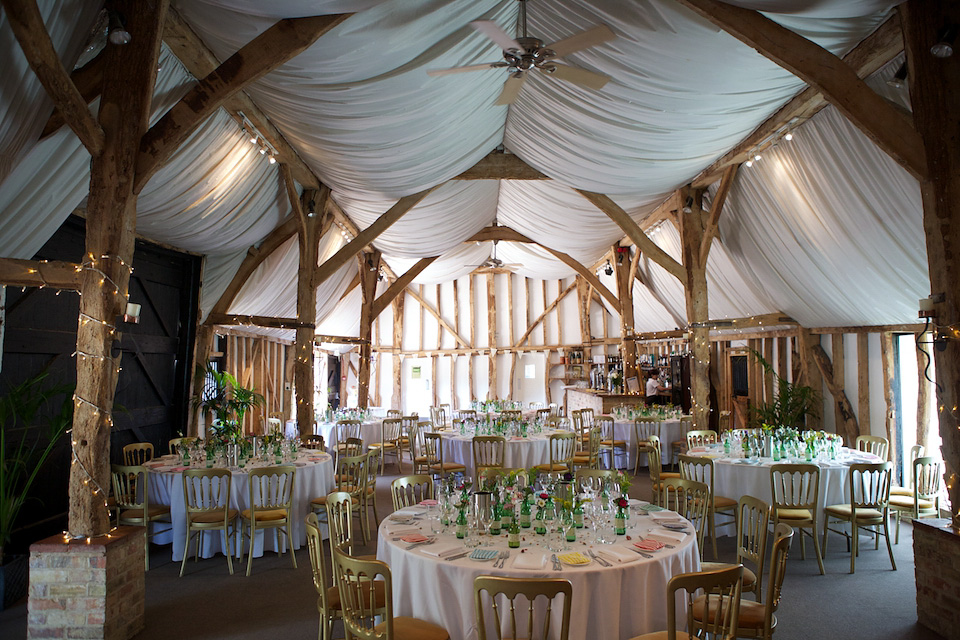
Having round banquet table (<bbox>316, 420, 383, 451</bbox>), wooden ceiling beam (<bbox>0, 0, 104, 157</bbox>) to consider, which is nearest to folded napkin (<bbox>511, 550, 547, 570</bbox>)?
wooden ceiling beam (<bbox>0, 0, 104, 157</bbox>)

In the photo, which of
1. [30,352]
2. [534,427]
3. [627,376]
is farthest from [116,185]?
[627,376]

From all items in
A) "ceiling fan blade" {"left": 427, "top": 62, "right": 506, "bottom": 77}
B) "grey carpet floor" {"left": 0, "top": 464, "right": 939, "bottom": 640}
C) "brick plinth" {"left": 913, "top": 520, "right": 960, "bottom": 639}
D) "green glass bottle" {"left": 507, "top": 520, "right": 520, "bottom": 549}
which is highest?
"ceiling fan blade" {"left": 427, "top": 62, "right": 506, "bottom": 77}

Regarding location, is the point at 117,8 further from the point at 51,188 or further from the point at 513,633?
the point at 513,633

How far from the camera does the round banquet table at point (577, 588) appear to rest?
3.23 m

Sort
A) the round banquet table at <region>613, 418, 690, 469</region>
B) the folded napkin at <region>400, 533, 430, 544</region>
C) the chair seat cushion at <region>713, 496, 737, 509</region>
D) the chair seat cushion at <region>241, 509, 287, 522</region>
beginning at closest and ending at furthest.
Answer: the folded napkin at <region>400, 533, 430, 544</region>
the chair seat cushion at <region>241, 509, 287, 522</region>
the chair seat cushion at <region>713, 496, 737, 509</region>
the round banquet table at <region>613, 418, 690, 469</region>

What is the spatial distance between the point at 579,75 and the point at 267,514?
Result: 5.10 m

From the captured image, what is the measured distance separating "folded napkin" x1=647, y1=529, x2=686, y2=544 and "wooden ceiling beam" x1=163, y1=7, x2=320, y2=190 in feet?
15.0

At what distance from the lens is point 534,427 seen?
10.2 metres

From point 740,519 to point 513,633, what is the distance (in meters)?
2.21

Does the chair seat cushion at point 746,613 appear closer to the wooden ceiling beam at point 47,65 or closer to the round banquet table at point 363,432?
the wooden ceiling beam at point 47,65

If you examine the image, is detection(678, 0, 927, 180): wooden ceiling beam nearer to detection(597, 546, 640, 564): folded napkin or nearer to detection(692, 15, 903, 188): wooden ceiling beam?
detection(692, 15, 903, 188): wooden ceiling beam

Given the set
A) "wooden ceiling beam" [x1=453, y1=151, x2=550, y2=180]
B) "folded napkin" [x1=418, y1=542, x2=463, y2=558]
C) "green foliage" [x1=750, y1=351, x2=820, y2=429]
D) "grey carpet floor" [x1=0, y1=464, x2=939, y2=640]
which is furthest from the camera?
"green foliage" [x1=750, y1=351, x2=820, y2=429]

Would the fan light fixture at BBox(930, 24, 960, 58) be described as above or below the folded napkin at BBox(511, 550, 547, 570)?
above

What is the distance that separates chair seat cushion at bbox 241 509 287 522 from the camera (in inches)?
235
